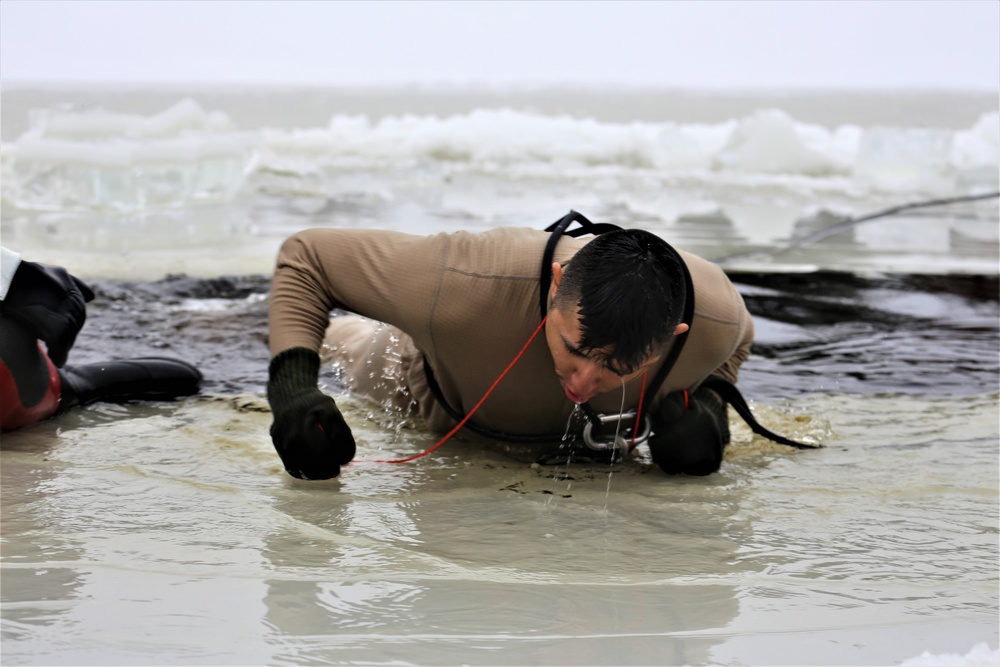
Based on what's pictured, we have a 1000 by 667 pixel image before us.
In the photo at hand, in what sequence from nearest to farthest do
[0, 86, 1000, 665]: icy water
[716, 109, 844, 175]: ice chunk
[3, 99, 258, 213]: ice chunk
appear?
[0, 86, 1000, 665]: icy water
[3, 99, 258, 213]: ice chunk
[716, 109, 844, 175]: ice chunk

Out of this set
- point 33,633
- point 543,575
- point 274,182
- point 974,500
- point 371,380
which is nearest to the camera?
point 33,633

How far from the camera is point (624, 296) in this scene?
201cm

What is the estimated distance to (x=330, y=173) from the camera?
1095 centimetres

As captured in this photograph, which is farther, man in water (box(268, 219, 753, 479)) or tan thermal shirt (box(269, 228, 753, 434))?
tan thermal shirt (box(269, 228, 753, 434))

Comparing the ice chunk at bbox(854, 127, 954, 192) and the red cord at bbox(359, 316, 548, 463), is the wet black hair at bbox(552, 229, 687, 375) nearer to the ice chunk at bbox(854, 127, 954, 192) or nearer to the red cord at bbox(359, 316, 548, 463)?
the red cord at bbox(359, 316, 548, 463)

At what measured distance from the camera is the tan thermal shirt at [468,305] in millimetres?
2289

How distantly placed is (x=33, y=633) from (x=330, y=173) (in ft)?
31.8

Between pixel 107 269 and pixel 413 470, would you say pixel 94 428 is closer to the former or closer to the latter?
pixel 413 470

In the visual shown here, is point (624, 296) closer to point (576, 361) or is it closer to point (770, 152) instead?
point (576, 361)

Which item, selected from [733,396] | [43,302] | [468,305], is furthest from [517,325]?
[43,302]

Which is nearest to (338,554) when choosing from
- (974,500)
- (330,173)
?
(974,500)

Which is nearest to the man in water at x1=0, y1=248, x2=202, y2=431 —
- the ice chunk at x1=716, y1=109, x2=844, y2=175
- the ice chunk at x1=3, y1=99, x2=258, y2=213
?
the ice chunk at x1=3, y1=99, x2=258, y2=213

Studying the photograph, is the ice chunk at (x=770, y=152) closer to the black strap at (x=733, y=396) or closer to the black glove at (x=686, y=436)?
the black strap at (x=733, y=396)

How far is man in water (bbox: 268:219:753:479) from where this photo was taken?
2.05 metres
